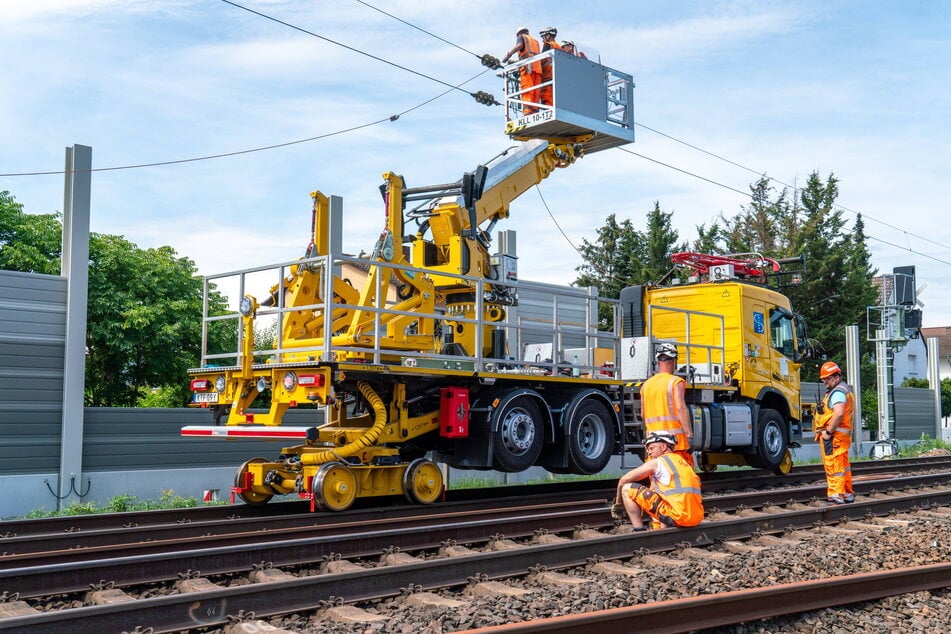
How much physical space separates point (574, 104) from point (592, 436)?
5.05 m

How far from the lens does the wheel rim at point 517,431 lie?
34.9 ft

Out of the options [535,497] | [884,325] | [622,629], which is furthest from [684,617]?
[884,325]

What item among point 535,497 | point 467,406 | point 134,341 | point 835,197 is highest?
point 835,197

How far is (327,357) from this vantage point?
9047mm

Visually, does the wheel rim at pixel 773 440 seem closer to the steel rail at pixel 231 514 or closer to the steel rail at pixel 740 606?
the steel rail at pixel 231 514

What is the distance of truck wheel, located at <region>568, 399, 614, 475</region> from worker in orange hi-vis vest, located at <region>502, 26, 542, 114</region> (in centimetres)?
467

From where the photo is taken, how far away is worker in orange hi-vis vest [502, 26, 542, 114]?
13273 millimetres

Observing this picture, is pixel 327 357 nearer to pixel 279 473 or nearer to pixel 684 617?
pixel 279 473

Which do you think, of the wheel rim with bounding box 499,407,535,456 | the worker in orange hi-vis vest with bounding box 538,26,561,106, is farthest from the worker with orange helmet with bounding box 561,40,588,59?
the wheel rim with bounding box 499,407,535,456

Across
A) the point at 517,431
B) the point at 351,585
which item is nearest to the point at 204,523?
the point at 351,585

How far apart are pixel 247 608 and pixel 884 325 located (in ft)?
83.9

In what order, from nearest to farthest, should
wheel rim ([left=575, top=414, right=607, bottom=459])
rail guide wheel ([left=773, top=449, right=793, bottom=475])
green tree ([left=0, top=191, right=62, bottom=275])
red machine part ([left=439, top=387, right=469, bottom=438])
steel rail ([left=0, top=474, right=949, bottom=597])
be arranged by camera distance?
steel rail ([left=0, top=474, right=949, bottom=597]) → red machine part ([left=439, top=387, right=469, bottom=438]) → wheel rim ([left=575, top=414, right=607, bottom=459]) → rail guide wheel ([left=773, top=449, right=793, bottom=475]) → green tree ([left=0, top=191, right=62, bottom=275])

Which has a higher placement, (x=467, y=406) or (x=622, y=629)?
(x=467, y=406)

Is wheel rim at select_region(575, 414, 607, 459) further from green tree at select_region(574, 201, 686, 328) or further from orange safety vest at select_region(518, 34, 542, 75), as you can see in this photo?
green tree at select_region(574, 201, 686, 328)
